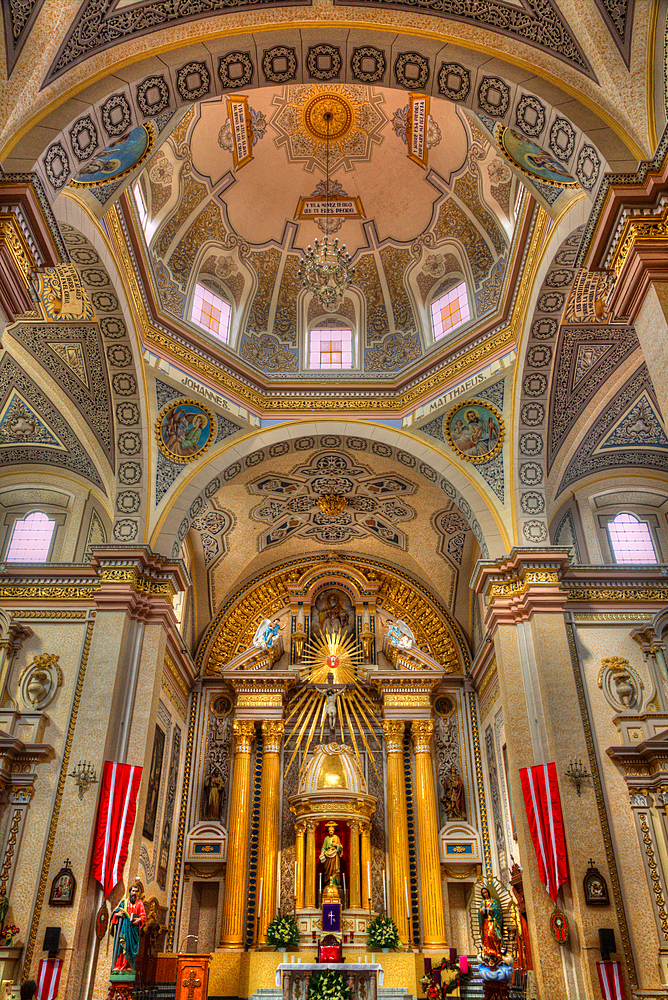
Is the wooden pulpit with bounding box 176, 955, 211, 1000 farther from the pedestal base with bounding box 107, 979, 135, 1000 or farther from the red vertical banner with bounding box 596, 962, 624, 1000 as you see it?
the red vertical banner with bounding box 596, 962, 624, 1000

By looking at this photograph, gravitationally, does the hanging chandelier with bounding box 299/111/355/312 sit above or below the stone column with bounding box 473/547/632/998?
above

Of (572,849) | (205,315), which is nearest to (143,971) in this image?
(572,849)

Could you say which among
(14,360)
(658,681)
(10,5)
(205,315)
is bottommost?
(658,681)

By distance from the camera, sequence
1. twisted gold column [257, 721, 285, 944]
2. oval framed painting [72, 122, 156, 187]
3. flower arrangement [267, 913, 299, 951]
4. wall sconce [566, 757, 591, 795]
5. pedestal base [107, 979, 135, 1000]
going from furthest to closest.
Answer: twisted gold column [257, 721, 285, 944]
flower arrangement [267, 913, 299, 951]
wall sconce [566, 757, 591, 795]
pedestal base [107, 979, 135, 1000]
oval framed painting [72, 122, 156, 187]

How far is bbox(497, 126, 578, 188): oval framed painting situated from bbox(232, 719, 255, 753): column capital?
545 inches

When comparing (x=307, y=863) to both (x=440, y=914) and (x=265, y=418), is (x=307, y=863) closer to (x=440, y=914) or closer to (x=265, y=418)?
(x=440, y=914)

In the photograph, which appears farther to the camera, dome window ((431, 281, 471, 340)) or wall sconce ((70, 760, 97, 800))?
dome window ((431, 281, 471, 340))

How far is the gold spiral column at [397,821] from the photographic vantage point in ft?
57.6

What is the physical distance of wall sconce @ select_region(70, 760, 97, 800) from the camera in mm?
12680

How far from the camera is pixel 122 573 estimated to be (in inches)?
568

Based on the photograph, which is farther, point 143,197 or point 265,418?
point 265,418

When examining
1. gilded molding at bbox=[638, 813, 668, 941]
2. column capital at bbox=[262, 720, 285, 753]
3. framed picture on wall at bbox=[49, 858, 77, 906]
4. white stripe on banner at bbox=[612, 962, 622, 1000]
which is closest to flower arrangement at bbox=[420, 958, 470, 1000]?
white stripe on banner at bbox=[612, 962, 622, 1000]

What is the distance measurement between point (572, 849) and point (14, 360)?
40.6 feet

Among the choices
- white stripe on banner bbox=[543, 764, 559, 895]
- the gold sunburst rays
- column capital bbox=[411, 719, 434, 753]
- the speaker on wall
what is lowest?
the speaker on wall
